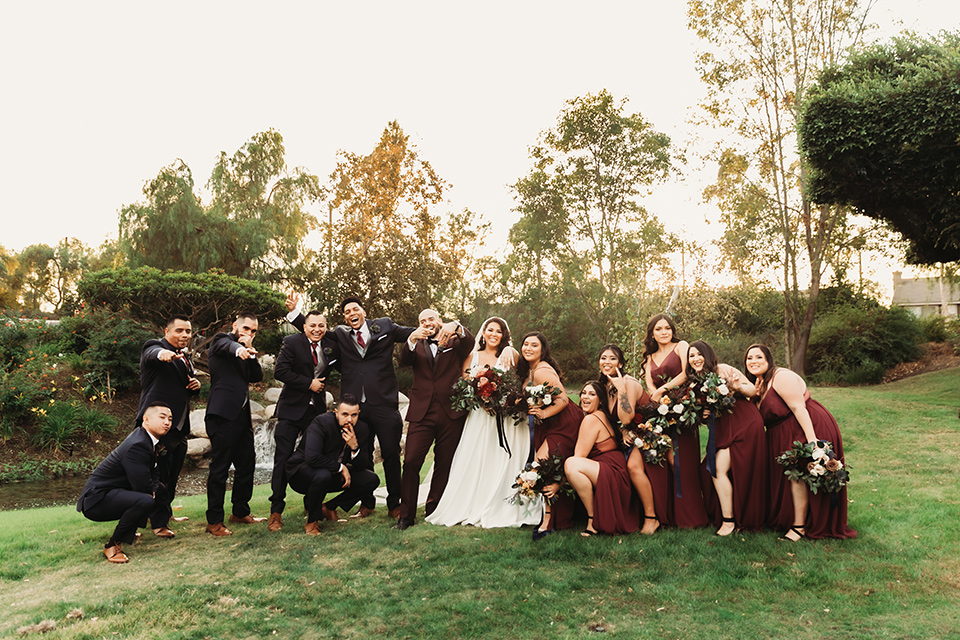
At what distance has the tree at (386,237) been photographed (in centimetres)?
2180

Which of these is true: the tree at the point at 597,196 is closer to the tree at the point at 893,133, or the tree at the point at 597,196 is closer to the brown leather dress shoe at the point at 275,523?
the tree at the point at 893,133

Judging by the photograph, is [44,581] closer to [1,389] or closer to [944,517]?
[944,517]

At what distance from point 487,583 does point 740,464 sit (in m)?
2.48

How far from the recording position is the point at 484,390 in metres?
6.22

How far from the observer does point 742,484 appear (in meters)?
5.51

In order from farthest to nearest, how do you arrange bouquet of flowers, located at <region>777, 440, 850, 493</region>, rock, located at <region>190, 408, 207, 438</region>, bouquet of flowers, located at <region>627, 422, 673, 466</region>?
rock, located at <region>190, 408, 207, 438</region>, bouquet of flowers, located at <region>627, 422, 673, 466</region>, bouquet of flowers, located at <region>777, 440, 850, 493</region>

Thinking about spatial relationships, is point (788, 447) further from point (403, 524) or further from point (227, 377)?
point (227, 377)

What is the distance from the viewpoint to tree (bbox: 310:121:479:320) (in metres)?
21.8

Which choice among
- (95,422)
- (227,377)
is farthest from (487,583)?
(95,422)

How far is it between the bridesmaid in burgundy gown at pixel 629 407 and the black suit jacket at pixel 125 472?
14.0 feet

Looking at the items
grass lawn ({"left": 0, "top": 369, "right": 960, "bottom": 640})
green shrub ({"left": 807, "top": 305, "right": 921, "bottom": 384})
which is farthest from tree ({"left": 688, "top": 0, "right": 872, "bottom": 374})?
grass lawn ({"left": 0, "top": 369, "right": 960, "bottom": 640})

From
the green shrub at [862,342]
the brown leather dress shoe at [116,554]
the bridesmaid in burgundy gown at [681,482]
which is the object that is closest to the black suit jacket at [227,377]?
the brown leather dress shoe at [116,554]

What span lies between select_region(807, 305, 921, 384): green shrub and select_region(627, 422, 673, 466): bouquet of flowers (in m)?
16.6

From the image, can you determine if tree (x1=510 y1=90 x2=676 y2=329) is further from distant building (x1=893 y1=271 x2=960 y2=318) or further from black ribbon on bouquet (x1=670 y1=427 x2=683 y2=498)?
distant building (x1=893 y1=271 x2=960 y2=318)
